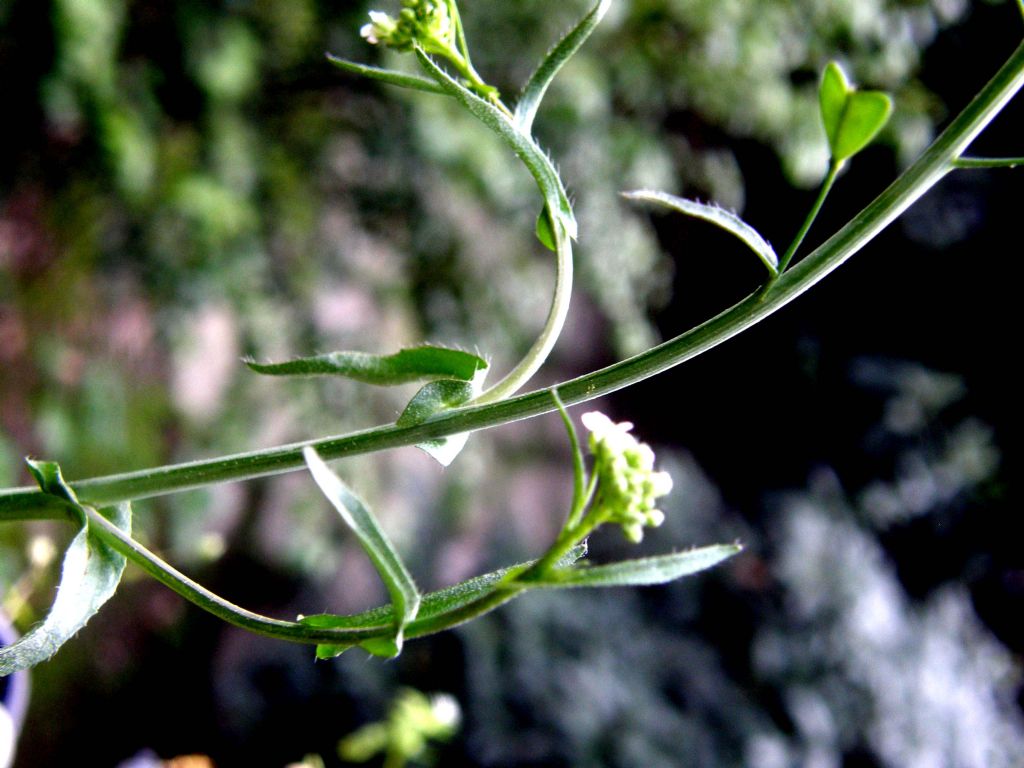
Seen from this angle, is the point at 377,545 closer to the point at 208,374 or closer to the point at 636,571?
the point at 636,571

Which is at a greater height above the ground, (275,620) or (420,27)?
(420,27)

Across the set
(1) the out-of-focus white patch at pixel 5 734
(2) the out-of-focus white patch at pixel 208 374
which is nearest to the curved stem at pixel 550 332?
(1) the out-of-focus white patch at pixel 5 734

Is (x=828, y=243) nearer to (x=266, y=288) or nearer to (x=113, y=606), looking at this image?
(x=266, y=288)

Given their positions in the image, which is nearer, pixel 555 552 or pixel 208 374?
pixel 555 552

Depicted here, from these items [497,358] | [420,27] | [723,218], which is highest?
[497,358]

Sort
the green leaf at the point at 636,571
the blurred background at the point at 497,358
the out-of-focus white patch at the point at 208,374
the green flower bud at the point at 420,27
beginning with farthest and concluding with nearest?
1. the out-of-focus white patch at the point at 208,374
2. the blurred background at the point at 497,358
3. the green flower bud at the point at 420,27
4. the green leaf at the point at 636,571

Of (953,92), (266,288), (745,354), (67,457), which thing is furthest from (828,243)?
(745,354)

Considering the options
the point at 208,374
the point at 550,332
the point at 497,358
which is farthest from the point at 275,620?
the point at 208,374

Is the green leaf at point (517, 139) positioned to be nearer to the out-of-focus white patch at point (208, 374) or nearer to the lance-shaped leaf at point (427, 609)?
the lance-shaped leaf at point (427, 609)
